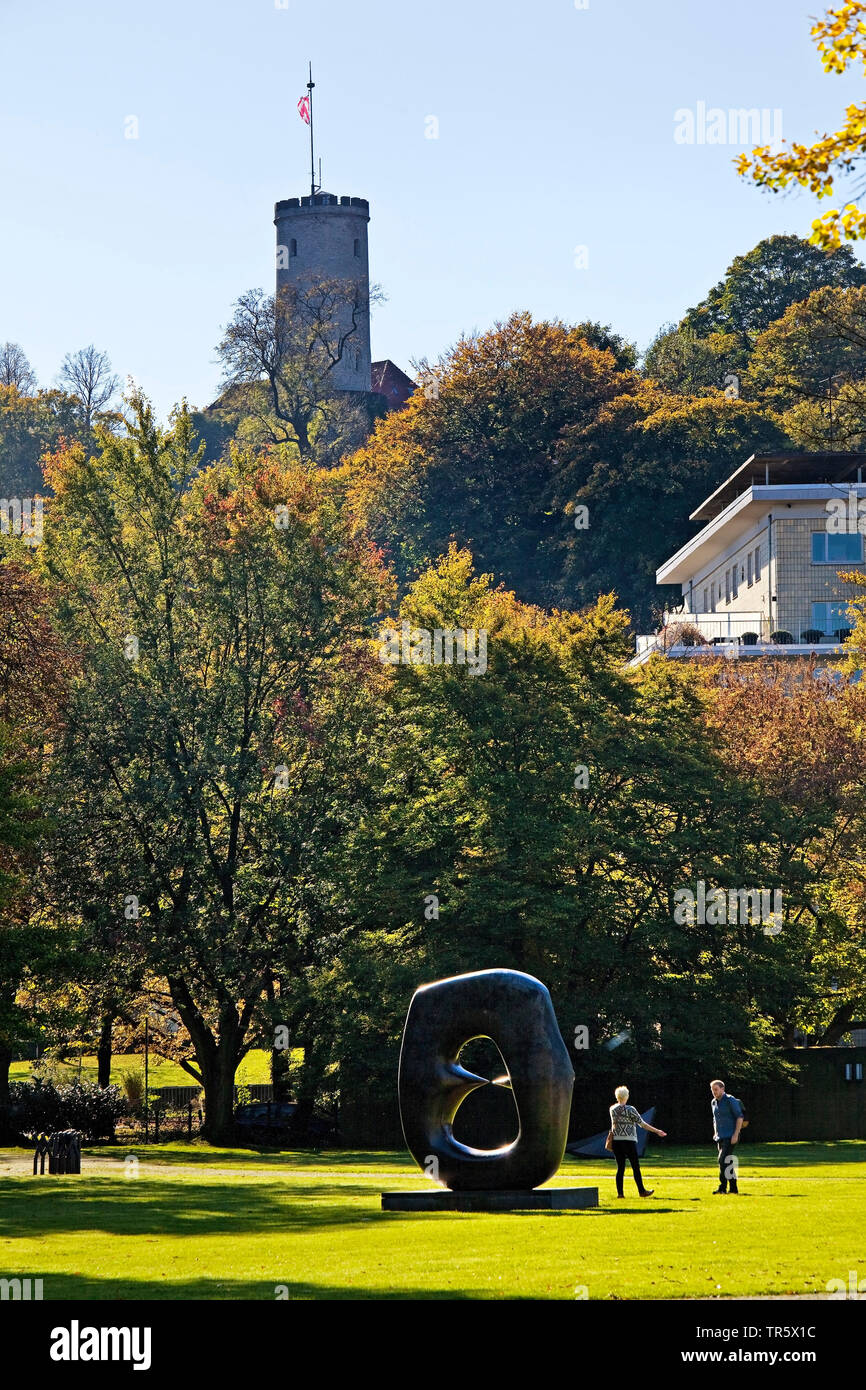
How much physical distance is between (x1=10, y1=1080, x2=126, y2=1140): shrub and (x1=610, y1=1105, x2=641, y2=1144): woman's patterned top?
21.9m

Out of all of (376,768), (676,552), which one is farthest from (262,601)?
(676,552)

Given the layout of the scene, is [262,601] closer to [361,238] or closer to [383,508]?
[383,508]

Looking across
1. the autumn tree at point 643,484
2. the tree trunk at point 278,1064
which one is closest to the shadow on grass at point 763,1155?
the tree trunk at point 278,1064

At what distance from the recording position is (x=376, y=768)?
44719 millimetres

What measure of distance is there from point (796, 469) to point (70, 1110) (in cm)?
3522

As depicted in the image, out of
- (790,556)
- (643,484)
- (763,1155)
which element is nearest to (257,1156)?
(763,1155)

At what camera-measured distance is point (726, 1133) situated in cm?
2608

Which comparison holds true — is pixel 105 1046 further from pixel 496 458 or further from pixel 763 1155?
pixel 496 458

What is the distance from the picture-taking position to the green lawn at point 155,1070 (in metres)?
57.1

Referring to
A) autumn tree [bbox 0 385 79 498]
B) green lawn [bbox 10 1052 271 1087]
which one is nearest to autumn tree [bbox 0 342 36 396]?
autumn tree [bbox 0 385 79 498]

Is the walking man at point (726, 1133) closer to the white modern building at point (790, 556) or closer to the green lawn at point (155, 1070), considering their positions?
the green lawn at point (155, 1070)

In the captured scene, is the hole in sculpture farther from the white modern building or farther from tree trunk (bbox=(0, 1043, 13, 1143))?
the white modern building
